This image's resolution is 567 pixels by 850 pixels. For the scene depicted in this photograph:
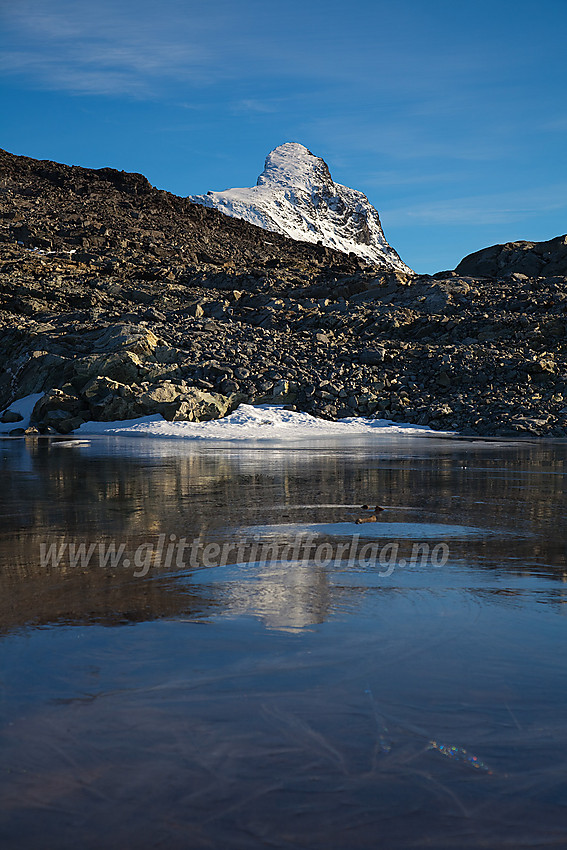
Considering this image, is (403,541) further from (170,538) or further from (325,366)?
(325,366)

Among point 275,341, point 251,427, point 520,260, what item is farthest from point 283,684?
point 520,260

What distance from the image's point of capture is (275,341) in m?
41.4

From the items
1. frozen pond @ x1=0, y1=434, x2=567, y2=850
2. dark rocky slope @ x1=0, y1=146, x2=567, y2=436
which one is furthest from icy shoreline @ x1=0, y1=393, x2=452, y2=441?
frozen pond @ x1=0, y1=434, x2=567, y2=850

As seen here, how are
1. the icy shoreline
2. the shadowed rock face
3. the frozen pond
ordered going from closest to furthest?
the frozen pond, the icy shoreline, the shadowed rock face

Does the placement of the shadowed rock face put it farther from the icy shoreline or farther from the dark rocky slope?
the icy shoreline

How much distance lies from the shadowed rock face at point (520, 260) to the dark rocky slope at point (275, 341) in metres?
0.57

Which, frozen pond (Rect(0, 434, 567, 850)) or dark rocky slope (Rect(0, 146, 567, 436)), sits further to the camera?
dark rocky slope (Rect(0, 146, 567, 436))

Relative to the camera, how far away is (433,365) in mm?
38000

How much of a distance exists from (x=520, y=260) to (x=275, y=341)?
86.1 feet

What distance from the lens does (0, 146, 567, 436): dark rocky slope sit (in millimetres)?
33066

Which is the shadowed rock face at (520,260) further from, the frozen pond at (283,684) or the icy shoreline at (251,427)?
the frozen pond at (283,684)

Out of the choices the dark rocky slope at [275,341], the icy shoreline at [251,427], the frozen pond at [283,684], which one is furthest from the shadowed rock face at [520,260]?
the frozen pond at [283,684]

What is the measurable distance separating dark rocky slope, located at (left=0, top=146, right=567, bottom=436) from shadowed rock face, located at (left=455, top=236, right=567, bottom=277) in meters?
0.57

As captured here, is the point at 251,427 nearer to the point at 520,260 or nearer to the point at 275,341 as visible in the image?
the point at 275,341
